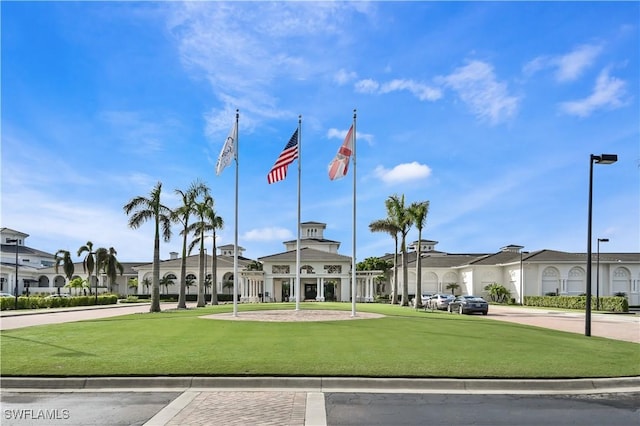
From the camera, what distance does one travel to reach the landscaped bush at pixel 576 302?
4770 centimetres

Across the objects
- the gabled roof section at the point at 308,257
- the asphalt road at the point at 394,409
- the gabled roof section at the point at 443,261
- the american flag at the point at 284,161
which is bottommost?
the gabled roof section at the point at 443,261

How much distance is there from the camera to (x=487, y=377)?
10.4 m

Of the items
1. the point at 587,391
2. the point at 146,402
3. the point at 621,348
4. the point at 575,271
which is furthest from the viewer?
the point at 575,271

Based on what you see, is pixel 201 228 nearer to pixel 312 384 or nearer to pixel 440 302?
pixel 440 302

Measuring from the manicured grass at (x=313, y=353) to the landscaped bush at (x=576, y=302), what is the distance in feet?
115

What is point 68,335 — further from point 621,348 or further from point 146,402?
point 621,348

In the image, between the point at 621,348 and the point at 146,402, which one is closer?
the point at 146,402

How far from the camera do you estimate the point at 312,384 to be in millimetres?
10008

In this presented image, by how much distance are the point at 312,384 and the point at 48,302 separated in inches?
1924

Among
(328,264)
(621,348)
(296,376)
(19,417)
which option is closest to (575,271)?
(328,264)

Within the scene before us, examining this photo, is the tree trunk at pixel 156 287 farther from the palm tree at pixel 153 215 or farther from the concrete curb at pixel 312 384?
the concrete curb at pixel 312 384

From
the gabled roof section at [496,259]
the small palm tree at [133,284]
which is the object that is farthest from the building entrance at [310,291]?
the small palm tree at [133,284]

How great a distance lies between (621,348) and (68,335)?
58.5ft

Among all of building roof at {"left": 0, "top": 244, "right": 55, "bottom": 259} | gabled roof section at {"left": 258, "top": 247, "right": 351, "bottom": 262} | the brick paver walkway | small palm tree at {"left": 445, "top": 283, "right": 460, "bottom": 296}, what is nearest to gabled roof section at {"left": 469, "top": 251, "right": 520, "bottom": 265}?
small palm tree at {"left": 445, "top": 283, "right": 460, "bottom": 296}
